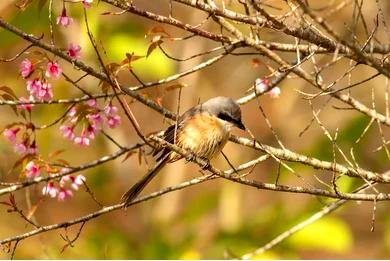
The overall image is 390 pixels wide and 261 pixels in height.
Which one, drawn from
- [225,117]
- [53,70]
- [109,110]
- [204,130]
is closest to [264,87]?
[225,117]

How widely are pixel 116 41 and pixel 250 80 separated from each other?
3427mm

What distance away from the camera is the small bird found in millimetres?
4734

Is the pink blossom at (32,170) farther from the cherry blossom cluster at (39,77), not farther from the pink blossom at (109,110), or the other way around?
the pink blossom at (109,110)

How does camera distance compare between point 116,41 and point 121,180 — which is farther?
point 121,180

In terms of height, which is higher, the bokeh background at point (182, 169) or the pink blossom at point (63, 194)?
the bokeh background at point (182, 169)

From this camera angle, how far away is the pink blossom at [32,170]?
4.37 metres

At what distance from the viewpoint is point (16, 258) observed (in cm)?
658

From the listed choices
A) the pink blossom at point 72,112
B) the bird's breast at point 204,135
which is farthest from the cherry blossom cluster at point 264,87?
the pink blossom at point 72,112

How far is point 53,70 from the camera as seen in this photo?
159 inches

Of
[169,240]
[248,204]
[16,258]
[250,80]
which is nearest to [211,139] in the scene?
[169,240]

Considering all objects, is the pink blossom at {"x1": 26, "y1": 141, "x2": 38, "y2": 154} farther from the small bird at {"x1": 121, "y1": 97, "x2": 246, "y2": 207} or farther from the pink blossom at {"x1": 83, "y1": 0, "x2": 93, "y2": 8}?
the pink blossom at {"x1": 83, "y1": 0, "x2": 93, "y2": 8}

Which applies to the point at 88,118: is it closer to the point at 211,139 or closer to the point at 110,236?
the point at 211,139

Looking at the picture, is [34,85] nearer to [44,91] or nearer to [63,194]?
[44,91]

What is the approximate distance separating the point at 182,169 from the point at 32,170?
359 cm
